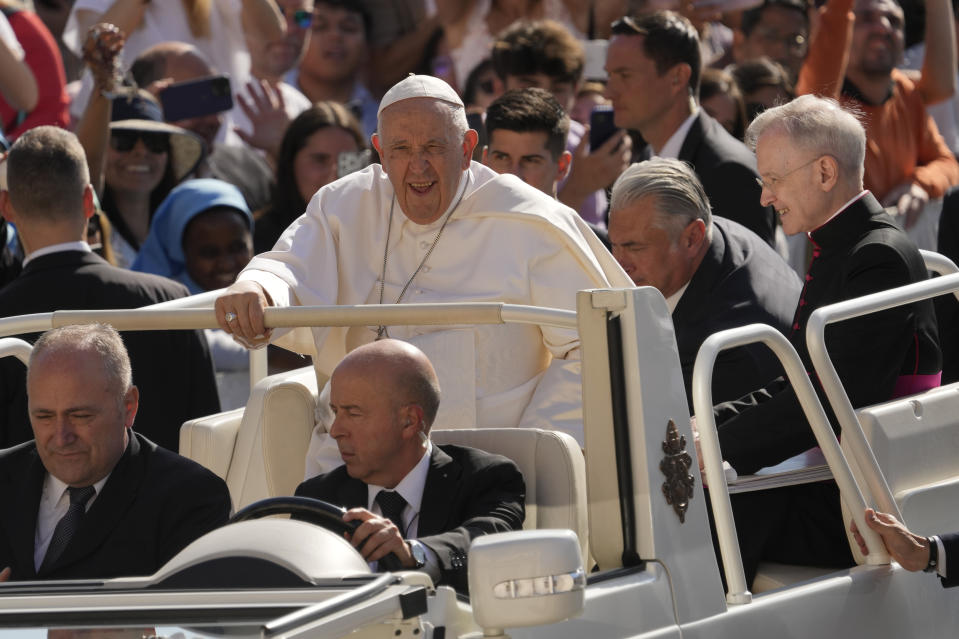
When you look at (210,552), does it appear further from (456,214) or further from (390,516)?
(456,214)

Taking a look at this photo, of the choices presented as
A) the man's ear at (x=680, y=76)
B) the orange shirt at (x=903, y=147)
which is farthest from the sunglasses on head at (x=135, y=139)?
the orange shirt at (x=903, y=147)

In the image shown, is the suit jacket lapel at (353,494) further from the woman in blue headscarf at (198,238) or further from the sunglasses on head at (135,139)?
the sunglasses on head at (135,139)

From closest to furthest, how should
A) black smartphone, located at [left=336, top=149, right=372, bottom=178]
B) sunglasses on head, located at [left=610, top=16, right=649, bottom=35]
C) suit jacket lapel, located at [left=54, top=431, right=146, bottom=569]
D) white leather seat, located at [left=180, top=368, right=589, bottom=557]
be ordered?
suit jacket lapel, located at [left=54, top=431, right=146, bottom=569] → white leather seat, located at [left=180, top=368, right=589, bottom=557] → sunglasses on head, located at [left=610, top=16, right=649, bottom=35] → black smartphone, located at [left=336, top=149, right=372, bottom=178]

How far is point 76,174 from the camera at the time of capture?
6.41 m

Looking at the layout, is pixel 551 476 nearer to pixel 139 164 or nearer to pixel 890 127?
pixel 139 164

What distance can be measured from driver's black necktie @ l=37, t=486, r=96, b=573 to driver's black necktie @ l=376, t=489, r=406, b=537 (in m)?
0.75

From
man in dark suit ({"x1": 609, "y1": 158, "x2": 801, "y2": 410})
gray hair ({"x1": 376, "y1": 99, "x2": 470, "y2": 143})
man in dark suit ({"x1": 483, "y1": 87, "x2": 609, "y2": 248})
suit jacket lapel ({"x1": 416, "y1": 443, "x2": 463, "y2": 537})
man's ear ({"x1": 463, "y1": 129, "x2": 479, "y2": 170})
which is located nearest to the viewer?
suit jacket lapel ({"x1": 416, "y1": 443, "x2": 463, "y2": 537})

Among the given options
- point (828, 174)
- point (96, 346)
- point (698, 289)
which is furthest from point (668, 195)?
point (96, 346)

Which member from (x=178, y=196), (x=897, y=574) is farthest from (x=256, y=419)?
(x=178, y=196)

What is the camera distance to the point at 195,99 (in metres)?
8.68

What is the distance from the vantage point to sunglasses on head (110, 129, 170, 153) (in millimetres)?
8273

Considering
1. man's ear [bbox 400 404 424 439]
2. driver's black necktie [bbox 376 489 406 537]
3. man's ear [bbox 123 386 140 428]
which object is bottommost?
driver's black necktie [bbox 376 489 406 537]

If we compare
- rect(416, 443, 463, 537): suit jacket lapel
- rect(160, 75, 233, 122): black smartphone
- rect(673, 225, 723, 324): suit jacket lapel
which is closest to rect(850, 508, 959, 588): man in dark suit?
rect(416, 443, 463, 537): suit jacket lapel

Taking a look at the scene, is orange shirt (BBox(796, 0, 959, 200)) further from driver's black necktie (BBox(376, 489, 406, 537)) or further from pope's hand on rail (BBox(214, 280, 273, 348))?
driver's black necktie (BBox(376, 489, 406, 537))
